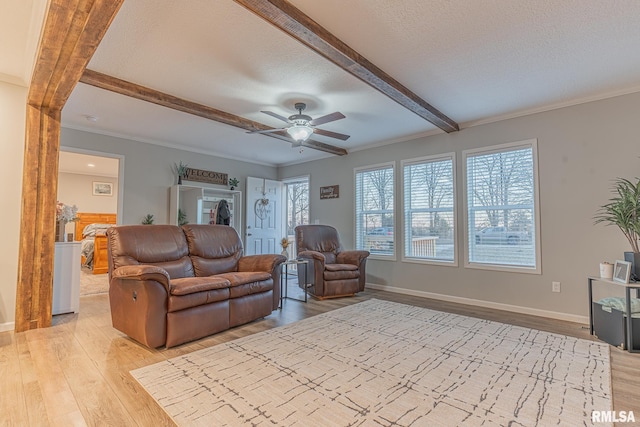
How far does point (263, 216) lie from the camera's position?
6715 millimetres

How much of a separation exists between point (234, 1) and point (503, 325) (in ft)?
12.5

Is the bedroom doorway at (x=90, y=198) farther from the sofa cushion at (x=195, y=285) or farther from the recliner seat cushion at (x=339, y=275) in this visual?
the recliner seat cushion at (x=339, y=275)

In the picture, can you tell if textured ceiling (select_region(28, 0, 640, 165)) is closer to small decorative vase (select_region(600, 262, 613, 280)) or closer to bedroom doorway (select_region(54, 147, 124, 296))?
small decorative vase (select_region(600, 262, 613, 280))

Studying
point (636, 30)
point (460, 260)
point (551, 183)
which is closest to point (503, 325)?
point (460, 260)

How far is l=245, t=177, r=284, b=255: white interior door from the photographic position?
6.47m

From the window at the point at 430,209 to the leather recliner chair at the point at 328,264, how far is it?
0.86 m

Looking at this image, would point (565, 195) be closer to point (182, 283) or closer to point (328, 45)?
point (328, 45)

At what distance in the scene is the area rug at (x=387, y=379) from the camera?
1.72 m

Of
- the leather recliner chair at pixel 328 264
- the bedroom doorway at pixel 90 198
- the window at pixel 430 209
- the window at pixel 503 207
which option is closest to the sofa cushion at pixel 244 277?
the leather recliner chair at pixel 328 264

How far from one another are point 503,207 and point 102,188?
390 inches

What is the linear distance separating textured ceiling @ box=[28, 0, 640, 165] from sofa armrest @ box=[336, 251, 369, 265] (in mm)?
2021
